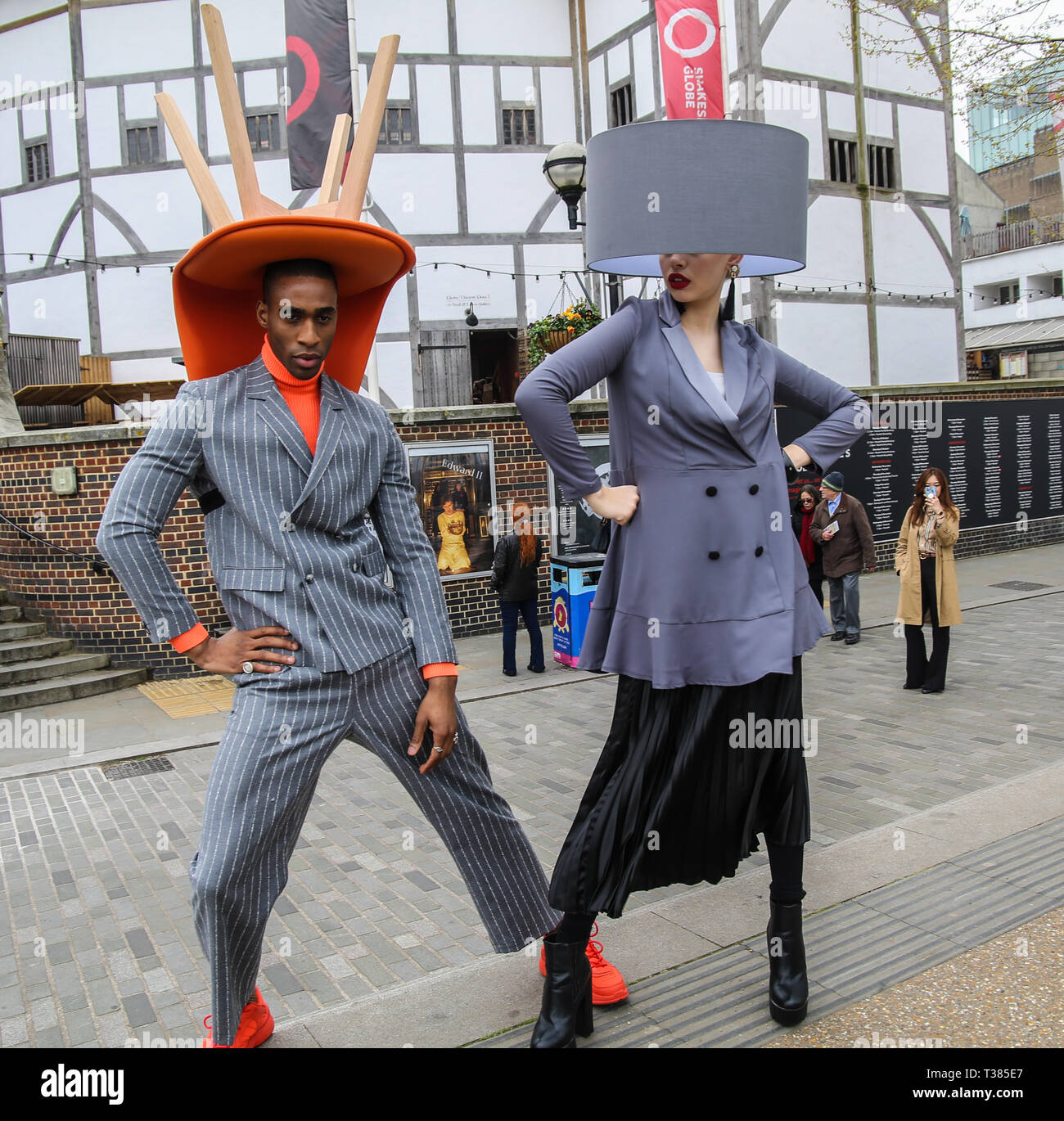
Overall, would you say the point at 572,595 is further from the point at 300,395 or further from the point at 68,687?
the point at 300,395

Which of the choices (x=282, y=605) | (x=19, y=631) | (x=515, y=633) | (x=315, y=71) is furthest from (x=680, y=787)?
(x=315, y=71)

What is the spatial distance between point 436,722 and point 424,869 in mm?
2030

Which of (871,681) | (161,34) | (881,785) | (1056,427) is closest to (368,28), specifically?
(161,34)

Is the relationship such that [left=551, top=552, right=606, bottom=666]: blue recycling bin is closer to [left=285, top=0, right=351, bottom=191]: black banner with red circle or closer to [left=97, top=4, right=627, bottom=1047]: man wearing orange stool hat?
[left=285, top=0, right=351, bottom=191]: black banner with red circle

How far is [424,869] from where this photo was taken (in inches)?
165

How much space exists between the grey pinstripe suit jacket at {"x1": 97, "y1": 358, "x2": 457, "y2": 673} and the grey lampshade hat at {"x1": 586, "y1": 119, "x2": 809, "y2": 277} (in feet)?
2.76

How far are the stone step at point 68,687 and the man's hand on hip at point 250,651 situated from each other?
6587 millimetres

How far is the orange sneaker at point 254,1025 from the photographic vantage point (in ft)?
8.75

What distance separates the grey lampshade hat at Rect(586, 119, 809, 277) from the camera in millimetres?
2422

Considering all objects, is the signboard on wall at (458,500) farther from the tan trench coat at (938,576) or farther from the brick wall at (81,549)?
the tan trench coat at (938,576)

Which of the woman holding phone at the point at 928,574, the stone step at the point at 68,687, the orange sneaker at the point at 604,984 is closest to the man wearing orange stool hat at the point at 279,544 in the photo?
the orange sneaker at the point at 604,984

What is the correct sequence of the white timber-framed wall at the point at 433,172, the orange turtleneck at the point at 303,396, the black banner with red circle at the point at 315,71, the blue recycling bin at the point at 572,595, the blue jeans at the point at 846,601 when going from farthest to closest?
the white timber-framed wall at the point at 433,172 → the black banner with red circle at the point at 315,71 → the blue jeans at the point at 846,601 → the blue recycling bin at the point at 572,595 → the orange turtleneck at the point at 303,396
